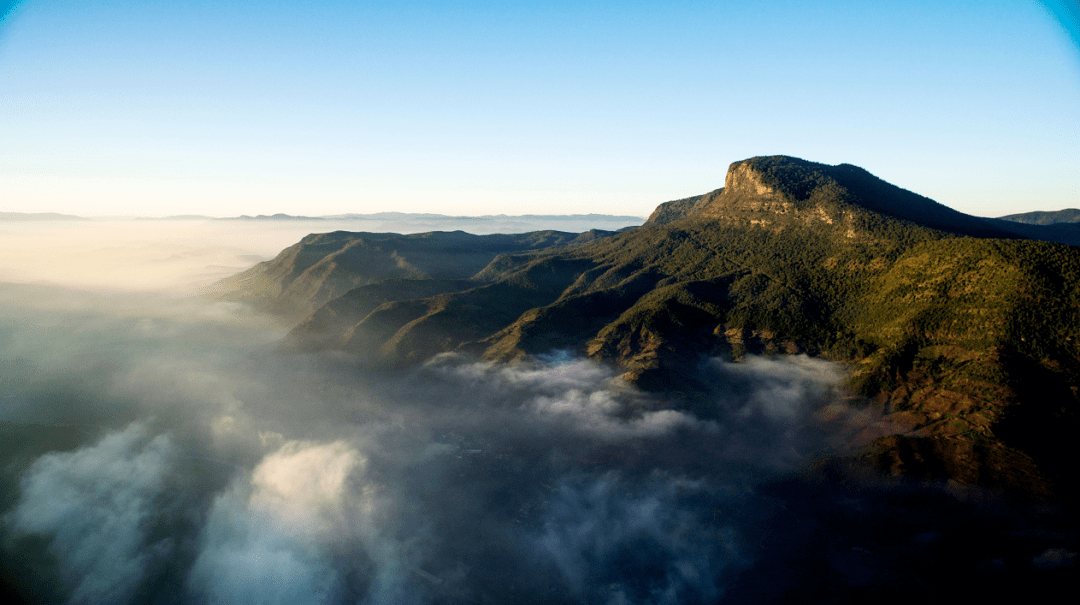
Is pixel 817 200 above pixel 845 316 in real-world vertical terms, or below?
above

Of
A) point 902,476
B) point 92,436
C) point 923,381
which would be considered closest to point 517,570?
point 902,476

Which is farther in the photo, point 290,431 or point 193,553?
point 290,431

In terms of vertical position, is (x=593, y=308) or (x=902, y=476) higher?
(x=593, y=308)

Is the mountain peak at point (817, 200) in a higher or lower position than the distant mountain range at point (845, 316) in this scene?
higher

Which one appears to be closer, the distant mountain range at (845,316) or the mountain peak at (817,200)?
the distant mountain range at (845,316)

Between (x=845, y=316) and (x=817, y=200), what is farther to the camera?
(x=817, y=200)

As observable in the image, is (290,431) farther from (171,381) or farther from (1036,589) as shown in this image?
(1036,589)

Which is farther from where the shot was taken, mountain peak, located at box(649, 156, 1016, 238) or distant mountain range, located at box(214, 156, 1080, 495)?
mountain peak, located at box(649, 156, 1016, 238)

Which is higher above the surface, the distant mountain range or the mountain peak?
the mountain peak
